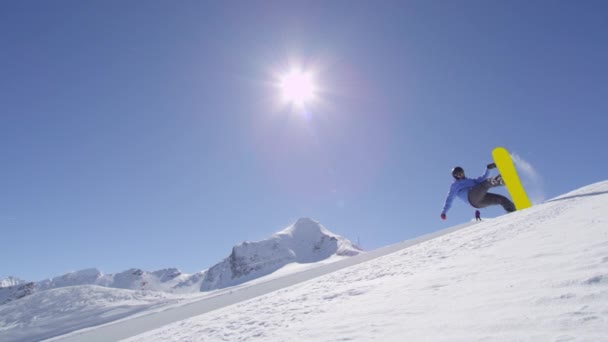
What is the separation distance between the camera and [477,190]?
1028 centimetres

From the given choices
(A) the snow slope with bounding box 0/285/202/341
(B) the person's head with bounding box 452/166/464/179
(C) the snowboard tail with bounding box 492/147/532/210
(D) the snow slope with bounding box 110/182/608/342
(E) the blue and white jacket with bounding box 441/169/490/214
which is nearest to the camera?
(D) the snow slope with bounding box 110/182/608/342

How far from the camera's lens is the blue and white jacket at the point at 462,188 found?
34.2 feet

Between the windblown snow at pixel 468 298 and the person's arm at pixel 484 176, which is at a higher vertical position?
the person's arm at pixel 484 176

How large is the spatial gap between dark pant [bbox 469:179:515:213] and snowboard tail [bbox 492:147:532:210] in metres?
0.78

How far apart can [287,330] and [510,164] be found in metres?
10.1

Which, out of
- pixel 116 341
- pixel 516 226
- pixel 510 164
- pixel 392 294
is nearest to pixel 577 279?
pixel 392 294

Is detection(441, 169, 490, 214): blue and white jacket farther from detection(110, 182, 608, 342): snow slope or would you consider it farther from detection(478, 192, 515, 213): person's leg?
detection(110, 182, 608, 342): snow slope

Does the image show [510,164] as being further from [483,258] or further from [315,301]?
[315,301]

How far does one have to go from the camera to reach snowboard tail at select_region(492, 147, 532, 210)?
11.0 metres

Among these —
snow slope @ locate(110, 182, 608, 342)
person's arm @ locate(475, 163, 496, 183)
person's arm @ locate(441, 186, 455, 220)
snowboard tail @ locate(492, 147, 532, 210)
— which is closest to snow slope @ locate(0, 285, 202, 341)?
person's arm @ locate(441, 186, 455, 220)

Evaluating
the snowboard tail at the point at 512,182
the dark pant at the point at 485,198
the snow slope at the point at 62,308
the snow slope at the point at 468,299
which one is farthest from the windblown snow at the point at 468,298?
the snow slope at the point at 62,308

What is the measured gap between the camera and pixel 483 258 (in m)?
4.67

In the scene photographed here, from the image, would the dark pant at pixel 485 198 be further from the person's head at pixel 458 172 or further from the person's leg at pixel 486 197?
the person's head at pixel 458 172

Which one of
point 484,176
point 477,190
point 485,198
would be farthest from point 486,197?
point 484,176
